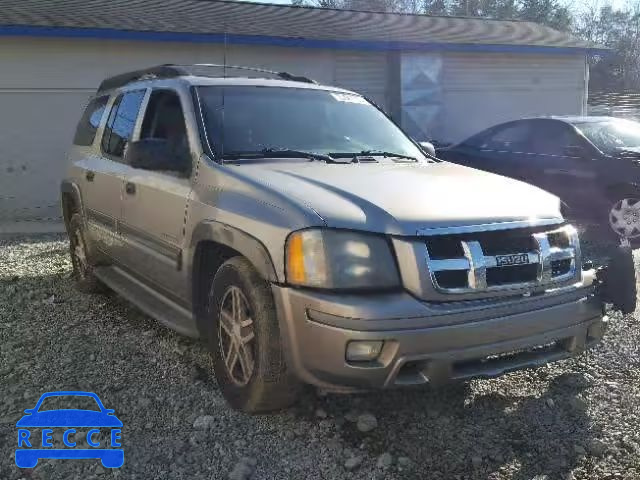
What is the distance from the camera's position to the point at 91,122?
19.0ft

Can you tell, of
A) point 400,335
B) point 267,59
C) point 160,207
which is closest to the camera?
point 400,335

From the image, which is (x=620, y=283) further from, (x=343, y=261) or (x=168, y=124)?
(x=168, y=124)

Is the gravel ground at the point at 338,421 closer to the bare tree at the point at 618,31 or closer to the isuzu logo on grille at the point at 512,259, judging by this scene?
the isuzu logo on grille at the point at 512,259

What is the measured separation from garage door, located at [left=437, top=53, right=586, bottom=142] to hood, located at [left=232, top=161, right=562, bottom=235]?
10218 mm

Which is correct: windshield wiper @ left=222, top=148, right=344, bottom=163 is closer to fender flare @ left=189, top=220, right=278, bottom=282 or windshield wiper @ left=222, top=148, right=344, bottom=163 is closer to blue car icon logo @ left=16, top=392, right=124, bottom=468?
fender flare @ left=189, top=220, right=278, bottom=282

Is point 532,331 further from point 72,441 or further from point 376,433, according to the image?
point 72,441

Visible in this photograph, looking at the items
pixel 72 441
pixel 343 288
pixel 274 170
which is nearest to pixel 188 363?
pixel 72 441

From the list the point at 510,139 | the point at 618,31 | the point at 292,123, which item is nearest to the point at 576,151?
the point at 510,139

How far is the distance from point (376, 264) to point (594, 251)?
5.00 metres

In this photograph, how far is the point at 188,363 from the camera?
4.20m

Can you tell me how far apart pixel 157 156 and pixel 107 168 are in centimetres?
139

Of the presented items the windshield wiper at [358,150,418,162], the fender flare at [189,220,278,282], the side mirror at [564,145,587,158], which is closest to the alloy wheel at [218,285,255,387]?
the fender flare at [189,220,278,282]

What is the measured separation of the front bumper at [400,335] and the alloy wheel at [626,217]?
5.08 m

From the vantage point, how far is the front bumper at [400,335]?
2.80 meters
